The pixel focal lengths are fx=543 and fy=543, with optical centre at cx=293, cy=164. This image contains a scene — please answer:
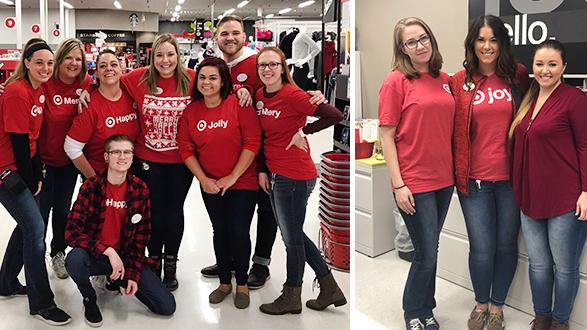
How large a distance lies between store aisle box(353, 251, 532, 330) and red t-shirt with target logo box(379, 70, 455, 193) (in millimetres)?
471

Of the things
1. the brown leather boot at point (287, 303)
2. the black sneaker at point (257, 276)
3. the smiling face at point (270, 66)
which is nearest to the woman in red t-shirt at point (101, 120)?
the smiling face at point (270, 66)

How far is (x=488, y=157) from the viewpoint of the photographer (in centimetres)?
186

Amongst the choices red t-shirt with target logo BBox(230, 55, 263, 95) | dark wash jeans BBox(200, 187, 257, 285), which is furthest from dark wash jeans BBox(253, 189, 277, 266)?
red t-shirt with target logo BBox(230, 55, 263, 95)

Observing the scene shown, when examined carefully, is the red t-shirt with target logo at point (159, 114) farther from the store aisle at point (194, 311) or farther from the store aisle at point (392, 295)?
the store aisle at point (392, 295)

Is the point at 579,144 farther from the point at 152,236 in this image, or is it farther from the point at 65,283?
the point at 65,283

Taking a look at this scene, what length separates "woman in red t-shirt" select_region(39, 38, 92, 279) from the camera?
9.32ft

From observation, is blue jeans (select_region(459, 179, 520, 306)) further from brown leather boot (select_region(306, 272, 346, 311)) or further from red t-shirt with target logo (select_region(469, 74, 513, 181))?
brown leather boot (select_region(306, 272, 346, 311))

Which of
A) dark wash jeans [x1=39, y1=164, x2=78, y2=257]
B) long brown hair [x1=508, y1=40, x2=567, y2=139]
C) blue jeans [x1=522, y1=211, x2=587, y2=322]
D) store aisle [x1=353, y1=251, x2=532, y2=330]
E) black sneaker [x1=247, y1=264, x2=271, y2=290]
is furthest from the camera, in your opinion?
black sneaker [x1=247, y1=264, x2=271, y2=290]

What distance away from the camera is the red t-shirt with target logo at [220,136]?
2.65 m

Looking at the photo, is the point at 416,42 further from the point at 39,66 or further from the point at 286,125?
the point at 39,66

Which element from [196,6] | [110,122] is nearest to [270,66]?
[110,122]

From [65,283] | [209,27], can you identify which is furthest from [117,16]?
[65,283]

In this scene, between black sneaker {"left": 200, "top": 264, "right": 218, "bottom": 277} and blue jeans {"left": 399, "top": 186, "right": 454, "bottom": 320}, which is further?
black sneaker {"left": 200, "top": 264, "right": 218, "bottom": 277}

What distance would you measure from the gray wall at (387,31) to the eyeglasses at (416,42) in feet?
0.12
